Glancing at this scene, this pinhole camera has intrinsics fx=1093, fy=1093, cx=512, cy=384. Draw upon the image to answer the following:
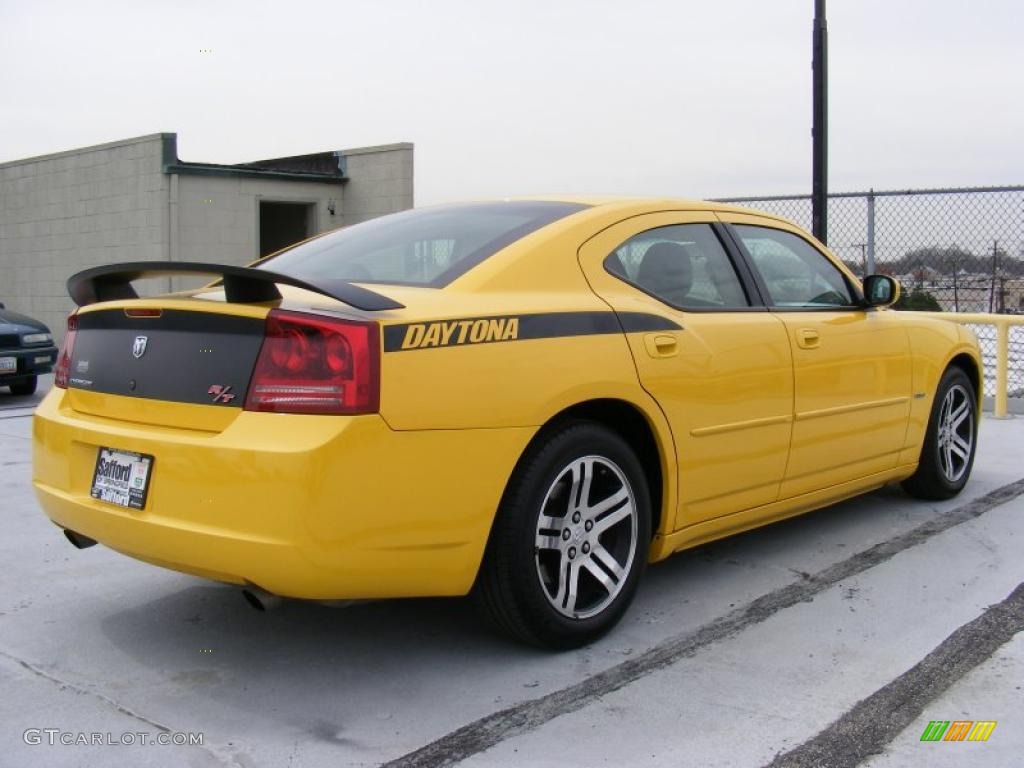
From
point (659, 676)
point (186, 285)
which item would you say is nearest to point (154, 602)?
point (659, 676)

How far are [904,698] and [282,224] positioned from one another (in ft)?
54.4

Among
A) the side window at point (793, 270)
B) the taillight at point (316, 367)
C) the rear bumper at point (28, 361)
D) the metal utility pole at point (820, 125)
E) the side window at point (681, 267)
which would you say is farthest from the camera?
the rear bumper at point (28, 361)

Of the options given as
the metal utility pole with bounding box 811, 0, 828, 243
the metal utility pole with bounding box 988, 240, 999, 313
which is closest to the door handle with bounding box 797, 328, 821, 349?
the metal utility pole with bounding box 811, 0, 828, 243

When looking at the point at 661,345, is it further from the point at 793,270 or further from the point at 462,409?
A: the point at 793,270

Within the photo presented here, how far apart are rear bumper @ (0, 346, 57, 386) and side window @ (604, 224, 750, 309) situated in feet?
27.5

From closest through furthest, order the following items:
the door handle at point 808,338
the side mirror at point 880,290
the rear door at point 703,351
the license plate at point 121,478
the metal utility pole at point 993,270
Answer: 1. the license plate at point 121,478
2. the rear door at point 703,351
3. the door handle at point 808,338
4. the side mirror at point 880,290
5. the metal utility pole at point 993,270

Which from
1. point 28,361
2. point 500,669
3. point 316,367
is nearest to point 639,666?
point 500,669

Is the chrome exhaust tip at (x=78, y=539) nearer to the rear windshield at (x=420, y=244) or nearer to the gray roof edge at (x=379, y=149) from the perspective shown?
the rear windshield at (x=420, y=244)

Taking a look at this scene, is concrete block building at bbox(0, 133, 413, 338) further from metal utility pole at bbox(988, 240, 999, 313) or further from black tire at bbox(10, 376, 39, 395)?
metal utility pole at bbox(988, 240, 999, 313)

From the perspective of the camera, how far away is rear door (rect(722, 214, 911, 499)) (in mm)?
4531

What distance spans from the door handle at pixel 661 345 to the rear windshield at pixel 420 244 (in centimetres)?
56

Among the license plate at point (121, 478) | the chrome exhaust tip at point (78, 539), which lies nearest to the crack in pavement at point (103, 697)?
the chrome exhaust tip at point (78, 539)

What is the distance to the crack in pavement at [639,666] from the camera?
2945 mm

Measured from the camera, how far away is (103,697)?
3262 mm
